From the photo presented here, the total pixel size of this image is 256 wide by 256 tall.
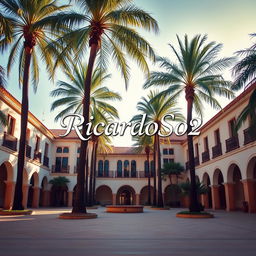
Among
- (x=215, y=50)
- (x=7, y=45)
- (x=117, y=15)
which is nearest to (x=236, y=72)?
(x=215, y=50)

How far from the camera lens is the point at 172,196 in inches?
1490

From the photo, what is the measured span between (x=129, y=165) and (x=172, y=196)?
25.0 ft

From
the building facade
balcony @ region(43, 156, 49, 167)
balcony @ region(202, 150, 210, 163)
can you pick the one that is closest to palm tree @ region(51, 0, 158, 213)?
the building facade

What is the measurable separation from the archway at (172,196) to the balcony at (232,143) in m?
13.5

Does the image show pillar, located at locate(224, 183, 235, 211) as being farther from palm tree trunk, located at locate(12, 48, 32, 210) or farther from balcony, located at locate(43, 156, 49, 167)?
balcony, located at locate(43, 156, 49, 167)

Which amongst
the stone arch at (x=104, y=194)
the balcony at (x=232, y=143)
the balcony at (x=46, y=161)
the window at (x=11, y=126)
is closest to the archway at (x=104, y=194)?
the stone arch at (x=104, y=194)

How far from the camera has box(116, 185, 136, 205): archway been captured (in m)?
41.9

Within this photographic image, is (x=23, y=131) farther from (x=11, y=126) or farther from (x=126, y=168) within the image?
(x=126, y=168)

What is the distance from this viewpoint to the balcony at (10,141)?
65.8 feet

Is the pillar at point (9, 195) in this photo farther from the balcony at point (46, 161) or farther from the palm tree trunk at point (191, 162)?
the palm tree trunk at point (191, 162)

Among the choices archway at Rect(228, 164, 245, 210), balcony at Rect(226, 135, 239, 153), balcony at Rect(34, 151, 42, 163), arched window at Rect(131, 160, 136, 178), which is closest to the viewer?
balcony at Rect(226, 135, 239, 153)

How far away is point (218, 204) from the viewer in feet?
82.8

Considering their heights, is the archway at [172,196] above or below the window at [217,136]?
below

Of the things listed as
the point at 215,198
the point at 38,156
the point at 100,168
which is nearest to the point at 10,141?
the point at 38,156
